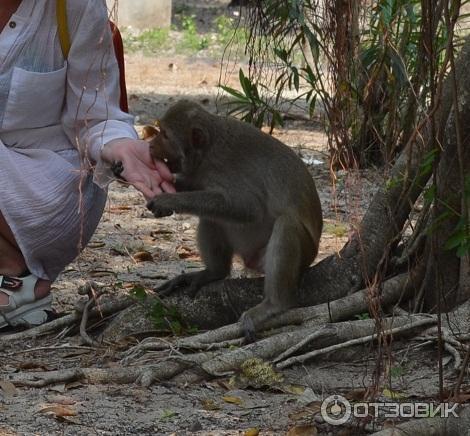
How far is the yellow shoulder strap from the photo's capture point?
4172mm

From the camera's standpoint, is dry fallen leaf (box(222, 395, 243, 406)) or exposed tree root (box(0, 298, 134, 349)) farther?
exposed tree root (box(0, 298, 134, 349))

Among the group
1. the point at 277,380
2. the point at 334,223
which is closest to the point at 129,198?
the point at 334,223

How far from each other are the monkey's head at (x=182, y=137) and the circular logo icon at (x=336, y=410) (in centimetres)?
140

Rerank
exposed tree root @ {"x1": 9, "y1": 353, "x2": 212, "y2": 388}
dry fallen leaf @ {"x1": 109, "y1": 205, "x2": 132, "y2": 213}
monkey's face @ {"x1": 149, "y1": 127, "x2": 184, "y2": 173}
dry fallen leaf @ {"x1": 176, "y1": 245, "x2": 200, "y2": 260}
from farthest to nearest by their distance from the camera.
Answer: dry fallen leaf @ {"x1": 109, "y1": 205, "x2": 132, "y2": 213}
dry fallen leaf @ {"x1": 176, "y1": 245, "x2": 200, "y2": 260}
monkey's face @ {"x1": 149, "y1": 127, "x2": 184, "y2": 173}
exposed tree root @ {"x1": 9, "y1": 353, "x2": 212, "y2": 388}

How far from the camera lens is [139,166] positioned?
4.12 m

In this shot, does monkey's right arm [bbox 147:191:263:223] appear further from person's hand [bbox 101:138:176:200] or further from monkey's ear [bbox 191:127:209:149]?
monkey's ear [bbox 191:127:209:149]

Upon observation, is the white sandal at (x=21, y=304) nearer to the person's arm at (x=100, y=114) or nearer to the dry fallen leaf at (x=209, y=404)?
the person's arm at (x=100, y=114)

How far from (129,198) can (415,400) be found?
377 centimetres

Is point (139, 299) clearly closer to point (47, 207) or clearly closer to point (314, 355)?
point (47, 207)

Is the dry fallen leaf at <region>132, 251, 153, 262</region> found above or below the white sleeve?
below

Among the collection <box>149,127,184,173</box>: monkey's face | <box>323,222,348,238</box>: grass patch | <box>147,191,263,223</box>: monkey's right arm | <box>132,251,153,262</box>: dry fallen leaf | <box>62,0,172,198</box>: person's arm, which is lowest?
<box>132,251,153,262</box>: dry fallen leaf

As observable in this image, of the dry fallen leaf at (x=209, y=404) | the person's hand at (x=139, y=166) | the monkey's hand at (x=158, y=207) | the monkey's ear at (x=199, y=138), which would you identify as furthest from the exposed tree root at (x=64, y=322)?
the dry fallen leaf at (x=209, y=404)

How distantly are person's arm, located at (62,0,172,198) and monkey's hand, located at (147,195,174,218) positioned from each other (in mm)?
58

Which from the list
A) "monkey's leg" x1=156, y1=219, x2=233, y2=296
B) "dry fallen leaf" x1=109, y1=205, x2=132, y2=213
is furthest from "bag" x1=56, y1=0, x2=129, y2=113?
"dry fallen leaf" x1=109, y1=205, x2=132, y2=213
